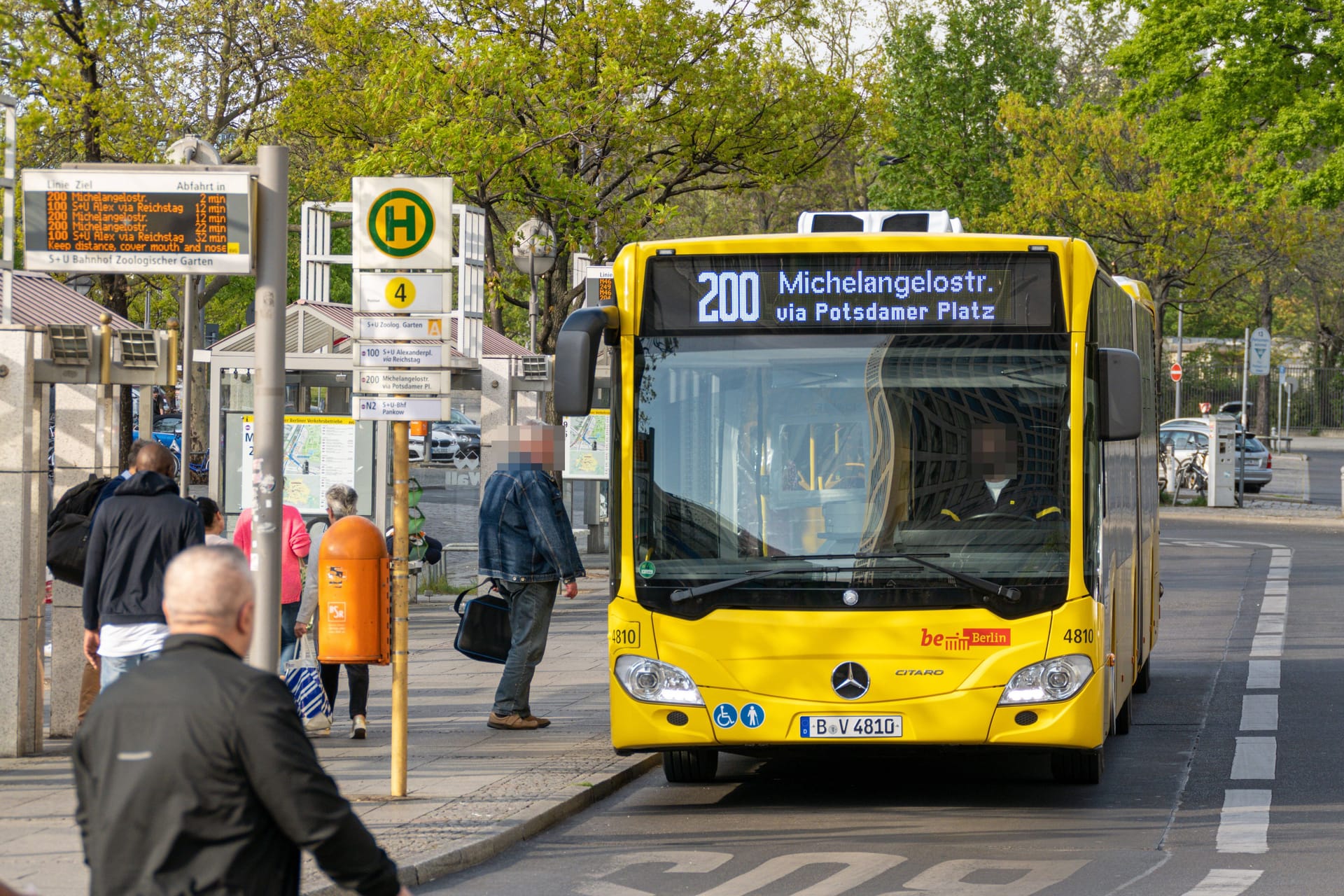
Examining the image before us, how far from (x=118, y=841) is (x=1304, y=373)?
66.6 m

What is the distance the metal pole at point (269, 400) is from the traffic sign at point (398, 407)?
2.39 feet

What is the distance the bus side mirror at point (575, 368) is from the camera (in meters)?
8.45

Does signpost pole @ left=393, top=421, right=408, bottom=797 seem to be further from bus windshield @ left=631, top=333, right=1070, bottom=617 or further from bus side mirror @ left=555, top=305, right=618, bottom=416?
bus windshield @ left=631, top=333, right=1070, bottom=617

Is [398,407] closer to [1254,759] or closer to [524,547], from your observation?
[524,547]

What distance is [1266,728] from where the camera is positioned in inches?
458

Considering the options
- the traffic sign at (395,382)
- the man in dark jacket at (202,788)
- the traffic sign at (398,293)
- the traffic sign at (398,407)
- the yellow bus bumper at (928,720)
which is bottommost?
the yellow bus bumper at (928,720)

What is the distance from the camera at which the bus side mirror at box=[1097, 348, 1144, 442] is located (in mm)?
8734

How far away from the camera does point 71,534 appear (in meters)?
9.79

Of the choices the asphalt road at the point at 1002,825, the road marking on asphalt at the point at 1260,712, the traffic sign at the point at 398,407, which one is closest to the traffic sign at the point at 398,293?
the traffic sign at the point at 398,407

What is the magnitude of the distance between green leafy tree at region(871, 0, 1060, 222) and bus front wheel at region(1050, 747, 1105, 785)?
150ft

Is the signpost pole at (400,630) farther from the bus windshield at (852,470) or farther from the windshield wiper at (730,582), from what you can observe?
the windshield wiper at (730,582)

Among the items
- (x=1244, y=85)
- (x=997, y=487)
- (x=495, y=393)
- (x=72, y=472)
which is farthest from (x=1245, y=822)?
(x=1244, y=85)

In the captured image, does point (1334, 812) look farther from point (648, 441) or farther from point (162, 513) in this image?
point (162, 513)

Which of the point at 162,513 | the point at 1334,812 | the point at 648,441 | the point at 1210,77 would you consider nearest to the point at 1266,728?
the point at 1334,812
